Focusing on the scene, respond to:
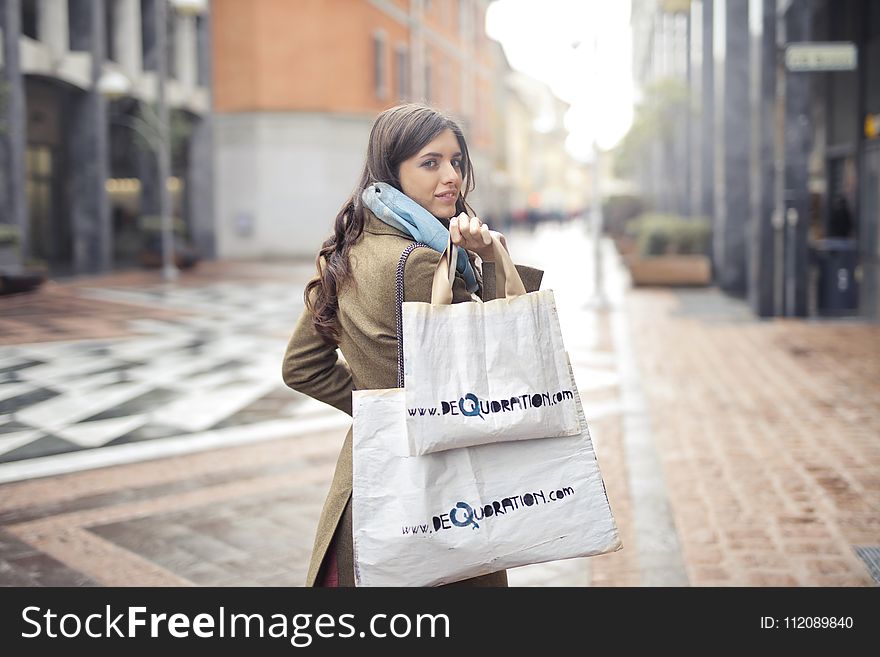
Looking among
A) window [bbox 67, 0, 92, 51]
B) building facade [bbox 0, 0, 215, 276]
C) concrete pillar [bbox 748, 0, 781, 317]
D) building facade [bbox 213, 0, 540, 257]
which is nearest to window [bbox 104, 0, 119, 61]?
building facade [bbox 0, 0, 215, 276]

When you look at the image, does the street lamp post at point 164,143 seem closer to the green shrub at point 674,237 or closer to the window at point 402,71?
the green shrub at point 674,237

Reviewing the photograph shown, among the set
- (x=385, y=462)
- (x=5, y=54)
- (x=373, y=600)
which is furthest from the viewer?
(x=5, y=54)

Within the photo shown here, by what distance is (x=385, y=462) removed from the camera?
6.86 ft

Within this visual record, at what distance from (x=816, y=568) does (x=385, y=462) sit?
2864mm

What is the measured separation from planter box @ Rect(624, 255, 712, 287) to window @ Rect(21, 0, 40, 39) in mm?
13050

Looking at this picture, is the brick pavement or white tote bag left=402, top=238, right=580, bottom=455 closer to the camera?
white tote bag left=402, top=238, right=580, bottom=455

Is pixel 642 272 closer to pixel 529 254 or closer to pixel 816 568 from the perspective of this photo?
pixel 529 254

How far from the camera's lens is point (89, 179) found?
23.0 meters

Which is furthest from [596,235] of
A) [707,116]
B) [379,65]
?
[379,65]

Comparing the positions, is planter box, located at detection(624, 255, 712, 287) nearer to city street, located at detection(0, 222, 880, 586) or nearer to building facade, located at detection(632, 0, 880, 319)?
building facade, located at detection(632, 0, 880, 319)

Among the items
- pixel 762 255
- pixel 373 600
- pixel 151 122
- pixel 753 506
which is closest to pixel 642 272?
pixel 762 255

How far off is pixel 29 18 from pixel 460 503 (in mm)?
22003

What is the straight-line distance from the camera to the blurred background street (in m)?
5.00

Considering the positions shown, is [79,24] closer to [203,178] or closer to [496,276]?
[203,178]
